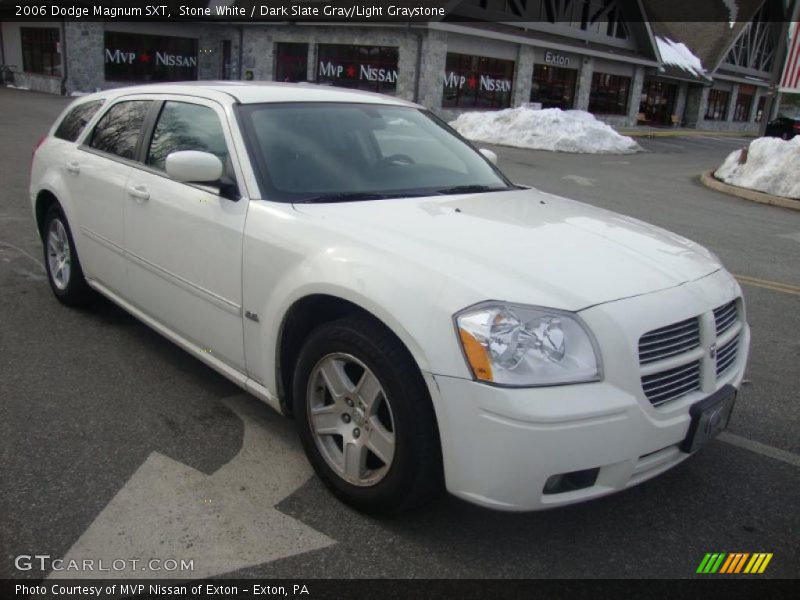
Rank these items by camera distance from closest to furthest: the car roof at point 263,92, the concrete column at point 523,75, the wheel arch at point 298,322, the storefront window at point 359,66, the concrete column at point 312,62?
1. the wheel arch at point 298,322
2. the car roof at point 263,92
3. the storefront window at point 359,66
4. the concrete column at point 312,62
5. the concrete column at point 523,75

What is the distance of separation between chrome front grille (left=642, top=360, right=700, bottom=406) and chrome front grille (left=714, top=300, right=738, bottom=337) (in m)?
0.27

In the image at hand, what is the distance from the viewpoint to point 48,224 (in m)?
5.13

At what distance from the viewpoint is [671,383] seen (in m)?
2.55

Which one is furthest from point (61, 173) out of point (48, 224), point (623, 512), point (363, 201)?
point (623, 512)

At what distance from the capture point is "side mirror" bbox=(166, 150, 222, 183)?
3.14m

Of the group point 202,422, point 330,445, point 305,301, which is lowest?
point 202,422

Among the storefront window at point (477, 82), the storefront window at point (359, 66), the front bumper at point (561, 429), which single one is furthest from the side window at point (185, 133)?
the storefront window at point (477, 82)

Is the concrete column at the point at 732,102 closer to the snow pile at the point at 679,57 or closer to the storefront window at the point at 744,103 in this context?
the storefront window at the point at 744,103

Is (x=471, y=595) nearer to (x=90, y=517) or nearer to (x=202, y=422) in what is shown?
(x=90, y=517)

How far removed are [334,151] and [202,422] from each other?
1.50 metres

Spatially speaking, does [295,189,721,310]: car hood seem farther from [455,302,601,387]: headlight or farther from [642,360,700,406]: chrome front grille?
[642,360,700,406]: chrome front grille

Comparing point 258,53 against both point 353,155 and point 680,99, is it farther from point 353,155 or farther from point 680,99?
point 353,155

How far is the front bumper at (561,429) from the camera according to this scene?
7.49 ft

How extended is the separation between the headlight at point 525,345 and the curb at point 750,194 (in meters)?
12.4
